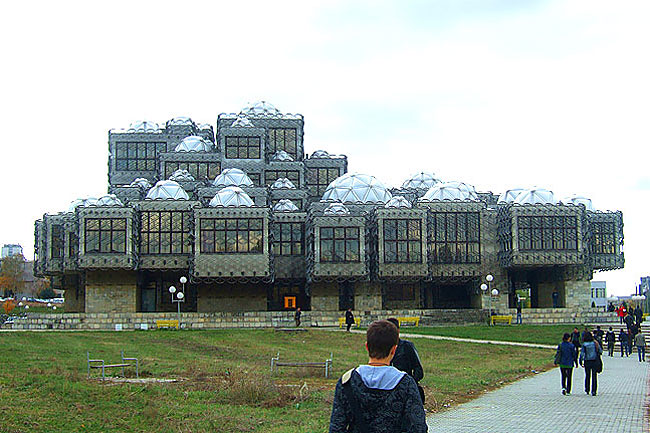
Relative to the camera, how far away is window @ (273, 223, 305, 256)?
2520 inches

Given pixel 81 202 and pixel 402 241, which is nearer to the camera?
pixel 402 241

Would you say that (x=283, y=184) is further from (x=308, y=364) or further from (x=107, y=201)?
(x=308, y=364)

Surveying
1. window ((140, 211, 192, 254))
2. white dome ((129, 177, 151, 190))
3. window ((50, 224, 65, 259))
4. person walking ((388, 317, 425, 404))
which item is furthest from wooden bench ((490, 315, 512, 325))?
person walking ((388, 317, 425, 404))

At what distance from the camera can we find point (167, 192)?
206 ft

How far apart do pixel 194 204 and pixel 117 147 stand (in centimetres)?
1973

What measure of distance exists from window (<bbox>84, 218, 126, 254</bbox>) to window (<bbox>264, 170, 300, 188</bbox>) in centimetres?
1848

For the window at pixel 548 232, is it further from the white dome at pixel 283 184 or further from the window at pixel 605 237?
the white dome at pixel 283 184

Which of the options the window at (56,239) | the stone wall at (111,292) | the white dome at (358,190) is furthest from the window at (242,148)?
the stone wall at (111,292)

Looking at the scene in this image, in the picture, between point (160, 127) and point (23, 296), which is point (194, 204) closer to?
point (160, 127)

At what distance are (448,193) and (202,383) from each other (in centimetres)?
4568

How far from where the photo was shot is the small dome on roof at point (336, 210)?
6031cm

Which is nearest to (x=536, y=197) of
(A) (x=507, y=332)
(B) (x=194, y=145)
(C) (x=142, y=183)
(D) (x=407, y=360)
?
(A) (x=507, y=332)

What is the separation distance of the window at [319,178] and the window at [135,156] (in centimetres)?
1489

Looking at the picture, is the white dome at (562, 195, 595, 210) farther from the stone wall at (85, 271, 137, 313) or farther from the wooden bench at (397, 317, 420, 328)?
the stone wall at (85, 271, 137, 313)
